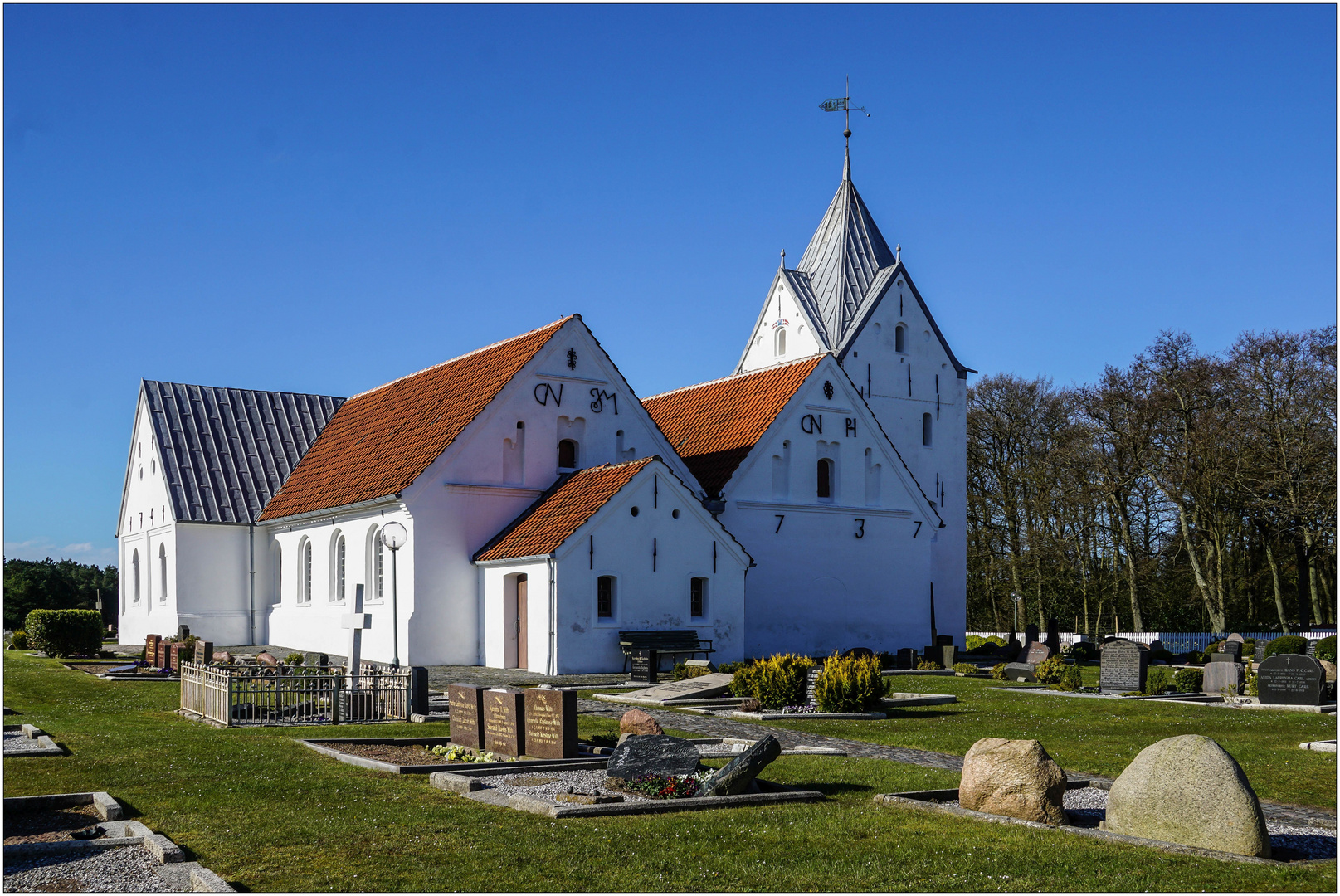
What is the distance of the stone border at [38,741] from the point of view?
1362 cm

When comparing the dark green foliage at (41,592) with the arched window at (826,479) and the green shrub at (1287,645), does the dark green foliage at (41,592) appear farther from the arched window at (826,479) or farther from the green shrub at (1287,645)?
the green shrub at (1287,645)

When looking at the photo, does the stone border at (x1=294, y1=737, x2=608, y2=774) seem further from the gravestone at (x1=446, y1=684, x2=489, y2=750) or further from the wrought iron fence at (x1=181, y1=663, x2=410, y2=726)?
the wrought iron fence at (x1=181, y1=663, x2=410, y2=726)

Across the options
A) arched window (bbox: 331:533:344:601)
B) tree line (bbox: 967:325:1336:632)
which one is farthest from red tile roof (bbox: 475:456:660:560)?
tree line (bbox: 967:325:1336:632)

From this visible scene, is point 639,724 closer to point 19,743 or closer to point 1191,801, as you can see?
point 1191,801

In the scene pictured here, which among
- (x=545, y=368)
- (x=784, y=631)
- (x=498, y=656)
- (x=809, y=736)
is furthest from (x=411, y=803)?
(x=784, y=631)

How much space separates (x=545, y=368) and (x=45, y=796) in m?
20.8

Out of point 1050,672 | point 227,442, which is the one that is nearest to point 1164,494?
point 1050,672

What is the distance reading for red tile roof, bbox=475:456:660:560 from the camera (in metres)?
27.2

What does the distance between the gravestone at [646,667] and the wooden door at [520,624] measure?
3.51m

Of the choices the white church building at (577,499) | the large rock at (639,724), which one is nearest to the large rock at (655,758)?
the large rock at (639,724)

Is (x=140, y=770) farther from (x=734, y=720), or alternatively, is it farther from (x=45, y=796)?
(x=734, y=720)

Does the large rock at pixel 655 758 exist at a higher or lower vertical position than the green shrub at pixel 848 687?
higher

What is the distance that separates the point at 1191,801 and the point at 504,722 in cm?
758

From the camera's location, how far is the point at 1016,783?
393 inches
